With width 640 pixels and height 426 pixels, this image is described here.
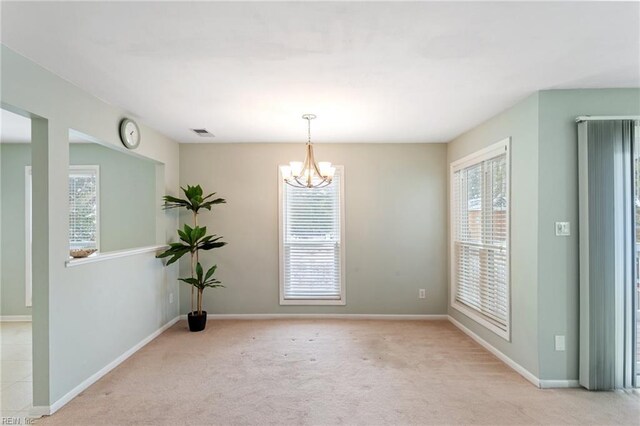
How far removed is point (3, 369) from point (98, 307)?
3.86 feet

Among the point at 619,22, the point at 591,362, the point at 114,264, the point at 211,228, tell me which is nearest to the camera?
the point at 619,22

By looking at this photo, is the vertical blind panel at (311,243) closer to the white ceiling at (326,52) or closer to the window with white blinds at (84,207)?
the white ceiling at (326,52)

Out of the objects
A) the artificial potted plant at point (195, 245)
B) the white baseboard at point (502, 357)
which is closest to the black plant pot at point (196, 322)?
the artificial potted plant at point (195, 245)

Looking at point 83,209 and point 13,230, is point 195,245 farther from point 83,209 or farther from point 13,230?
point 13,230

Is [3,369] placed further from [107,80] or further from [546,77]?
[546,77]

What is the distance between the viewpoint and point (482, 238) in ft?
12.5

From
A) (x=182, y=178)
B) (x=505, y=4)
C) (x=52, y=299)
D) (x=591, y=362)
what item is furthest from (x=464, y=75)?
(x=182, y=178)

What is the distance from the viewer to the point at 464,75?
8.15 ft

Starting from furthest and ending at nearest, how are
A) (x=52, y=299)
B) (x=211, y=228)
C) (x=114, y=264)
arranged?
(x=211, y=228) < (x=114, y=264) < (x=52, y=299)

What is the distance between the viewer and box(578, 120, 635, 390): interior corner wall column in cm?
270

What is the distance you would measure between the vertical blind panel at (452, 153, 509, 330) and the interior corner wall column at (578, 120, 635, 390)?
68cm

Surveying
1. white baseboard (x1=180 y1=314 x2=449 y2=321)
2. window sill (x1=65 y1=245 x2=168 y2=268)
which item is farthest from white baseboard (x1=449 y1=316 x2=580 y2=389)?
window sill (x1=65 y1=245 x2=168 y2=268)

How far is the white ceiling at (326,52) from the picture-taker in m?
1.72

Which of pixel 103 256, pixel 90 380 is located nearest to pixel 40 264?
pixel 103 256
